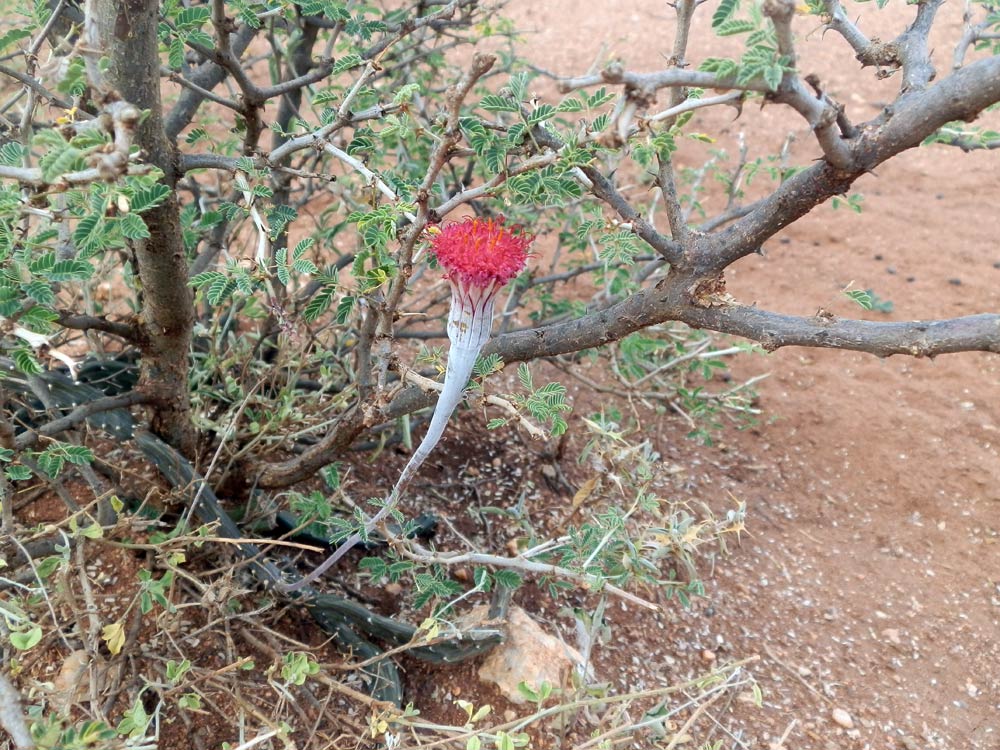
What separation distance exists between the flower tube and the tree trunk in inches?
15.8

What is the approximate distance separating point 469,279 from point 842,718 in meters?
1.31

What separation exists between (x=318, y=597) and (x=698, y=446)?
144cm

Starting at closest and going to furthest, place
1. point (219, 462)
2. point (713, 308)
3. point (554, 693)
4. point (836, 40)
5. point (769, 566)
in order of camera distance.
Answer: point (713, 308), point (554, 693), point (219, 462), point (769, 566), point (836, 40)

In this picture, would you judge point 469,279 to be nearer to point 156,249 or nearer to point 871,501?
point 156,249

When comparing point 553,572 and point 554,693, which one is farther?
point 554,693

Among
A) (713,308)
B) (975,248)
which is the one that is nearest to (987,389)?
(975,248)

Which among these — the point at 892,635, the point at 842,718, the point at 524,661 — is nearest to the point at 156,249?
the point at 524,661

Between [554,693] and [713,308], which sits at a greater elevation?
[713,308]

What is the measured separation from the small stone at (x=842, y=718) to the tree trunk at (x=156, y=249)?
4.74ft

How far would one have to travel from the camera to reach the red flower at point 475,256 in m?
1.04

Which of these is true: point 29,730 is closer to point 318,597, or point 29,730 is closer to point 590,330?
point 318,597

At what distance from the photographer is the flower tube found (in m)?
1.04

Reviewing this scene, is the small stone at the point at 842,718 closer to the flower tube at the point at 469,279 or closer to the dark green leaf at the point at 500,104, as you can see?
the flower tube at the point at 469,279

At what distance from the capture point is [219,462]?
1757 mm
